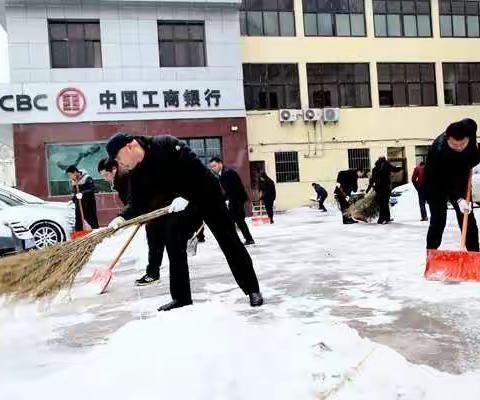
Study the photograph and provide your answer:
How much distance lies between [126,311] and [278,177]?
1642cm

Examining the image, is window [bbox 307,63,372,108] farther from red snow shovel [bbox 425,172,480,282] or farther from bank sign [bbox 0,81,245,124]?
red snow shovel [bbox 425,172,480,282]

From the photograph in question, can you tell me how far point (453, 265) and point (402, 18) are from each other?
1949 centimetres

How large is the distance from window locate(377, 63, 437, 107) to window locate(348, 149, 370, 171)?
6.76 feet

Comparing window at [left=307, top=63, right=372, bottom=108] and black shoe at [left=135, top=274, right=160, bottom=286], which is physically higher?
window at [left=307, top=63, right=372, bottom=108]

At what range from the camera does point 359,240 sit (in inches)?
324

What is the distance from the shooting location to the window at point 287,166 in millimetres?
20312

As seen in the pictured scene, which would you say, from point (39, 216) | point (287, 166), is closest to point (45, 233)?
point (39, 216)

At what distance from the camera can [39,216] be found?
9117mm

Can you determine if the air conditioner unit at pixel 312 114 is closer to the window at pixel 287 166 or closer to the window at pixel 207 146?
the window at pixel 287 166

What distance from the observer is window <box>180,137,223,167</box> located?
17828 millimetres

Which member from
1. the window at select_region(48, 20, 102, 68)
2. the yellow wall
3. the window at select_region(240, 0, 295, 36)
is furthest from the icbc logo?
the window at select_region(240, 0, 295, 36)

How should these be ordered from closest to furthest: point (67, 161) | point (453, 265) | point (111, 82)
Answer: point (453, 265), point (67, 161), point (111, 82)

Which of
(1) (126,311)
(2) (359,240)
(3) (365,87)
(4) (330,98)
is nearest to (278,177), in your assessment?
(4) (330,98)

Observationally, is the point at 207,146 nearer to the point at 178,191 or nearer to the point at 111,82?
the point at 111,82
